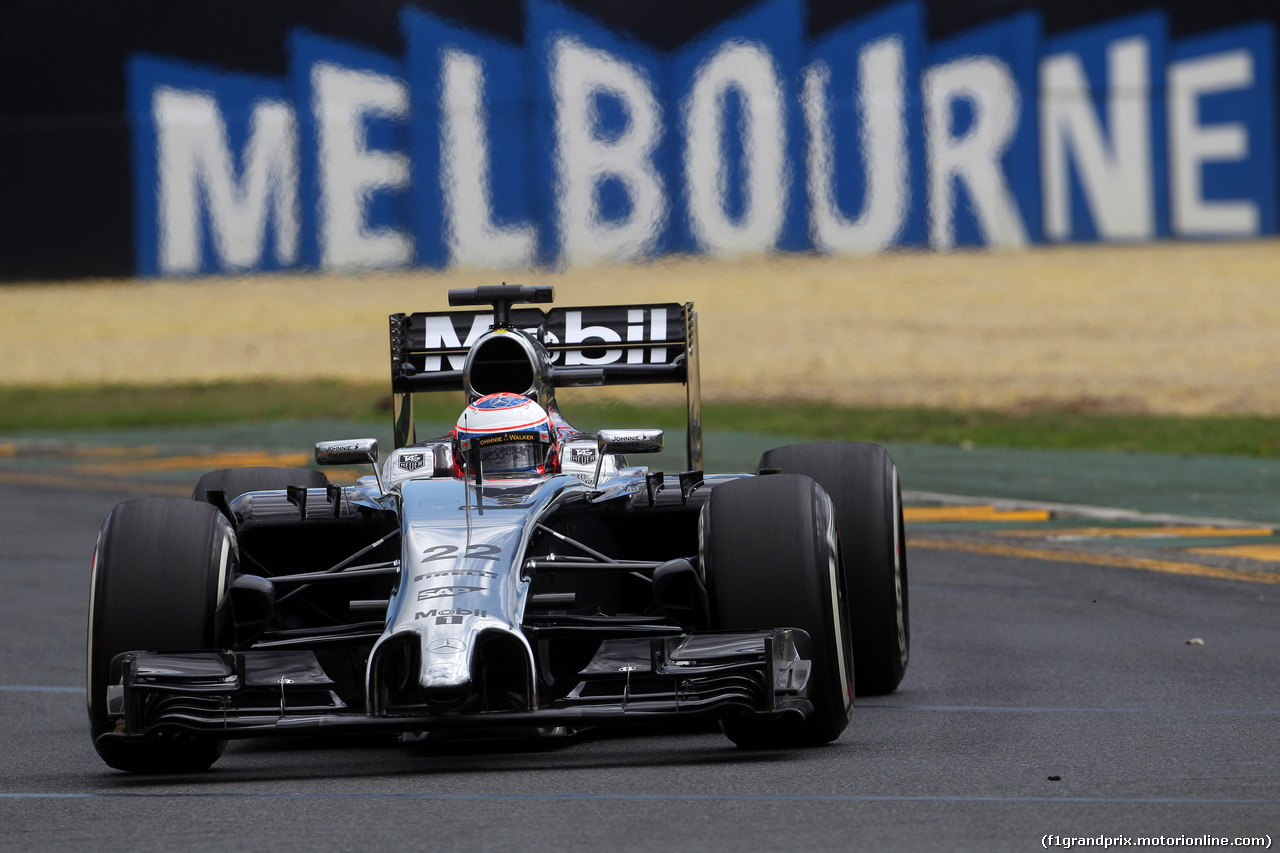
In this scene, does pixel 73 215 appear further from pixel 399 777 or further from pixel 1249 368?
pixel 399 777

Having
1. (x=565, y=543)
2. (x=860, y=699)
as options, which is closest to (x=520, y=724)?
(x=565, y=543)

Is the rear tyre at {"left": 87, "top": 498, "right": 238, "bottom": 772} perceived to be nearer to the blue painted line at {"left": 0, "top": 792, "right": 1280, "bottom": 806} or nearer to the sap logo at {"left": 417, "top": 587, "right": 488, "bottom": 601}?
the blue painted line at {"left": 0, "top": 792, "right": 1280, "bottom": 806}

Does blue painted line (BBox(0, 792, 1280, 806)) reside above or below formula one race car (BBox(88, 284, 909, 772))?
below

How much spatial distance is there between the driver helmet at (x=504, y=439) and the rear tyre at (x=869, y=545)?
0.98 metres

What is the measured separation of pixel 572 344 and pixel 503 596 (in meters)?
2.79

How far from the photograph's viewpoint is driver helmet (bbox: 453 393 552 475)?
23.7 feet

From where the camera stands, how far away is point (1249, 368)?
77.9ft

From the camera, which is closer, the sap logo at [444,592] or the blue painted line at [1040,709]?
the sap logo at [444,592]

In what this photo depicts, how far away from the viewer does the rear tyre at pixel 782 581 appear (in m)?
6.29

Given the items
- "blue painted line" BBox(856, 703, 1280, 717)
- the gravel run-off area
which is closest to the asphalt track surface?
"blue painted line" BBox(856, 703, 1280, 717)

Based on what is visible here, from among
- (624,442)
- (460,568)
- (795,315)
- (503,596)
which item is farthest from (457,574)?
(795,315)

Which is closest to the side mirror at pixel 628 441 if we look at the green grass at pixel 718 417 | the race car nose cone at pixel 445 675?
the race car nose cone at pixel 445 675

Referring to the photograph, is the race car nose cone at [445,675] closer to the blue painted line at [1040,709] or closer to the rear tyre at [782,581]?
the rear tyre at [782,581]

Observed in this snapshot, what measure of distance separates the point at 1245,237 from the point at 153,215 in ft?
54.7
